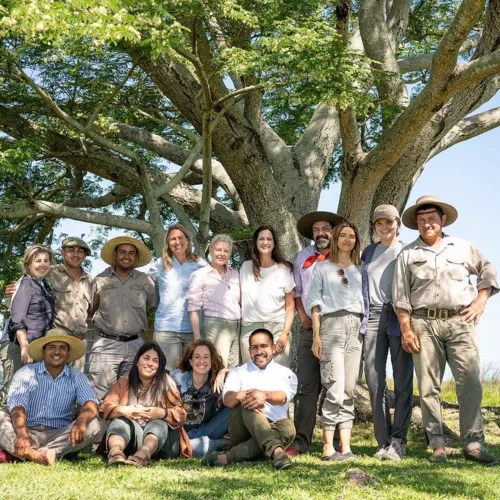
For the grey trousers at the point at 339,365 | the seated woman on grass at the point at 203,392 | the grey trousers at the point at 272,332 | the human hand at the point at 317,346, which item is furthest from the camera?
the grey trousers at the point at 272,332

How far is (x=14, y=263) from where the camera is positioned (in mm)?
13297

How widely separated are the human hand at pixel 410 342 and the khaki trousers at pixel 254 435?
4.03 feet

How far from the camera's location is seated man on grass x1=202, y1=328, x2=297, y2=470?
6281 millimetres

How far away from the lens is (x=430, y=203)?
6.89 m

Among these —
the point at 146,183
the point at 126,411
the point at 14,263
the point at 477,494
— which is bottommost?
the point at 477,494

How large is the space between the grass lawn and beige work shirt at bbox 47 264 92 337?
138cm

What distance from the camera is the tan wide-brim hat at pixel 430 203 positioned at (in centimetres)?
688

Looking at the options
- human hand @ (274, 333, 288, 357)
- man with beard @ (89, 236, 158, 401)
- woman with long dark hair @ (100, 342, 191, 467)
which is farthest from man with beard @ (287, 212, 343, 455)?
man with beard @ (89, 236, 158, 401)

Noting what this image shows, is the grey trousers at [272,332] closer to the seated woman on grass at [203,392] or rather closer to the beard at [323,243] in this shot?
the seated woman on grass at [203,392]

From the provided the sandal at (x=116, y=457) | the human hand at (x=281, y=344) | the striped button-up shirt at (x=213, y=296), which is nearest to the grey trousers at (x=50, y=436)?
the sandal at (x=116, y=457)

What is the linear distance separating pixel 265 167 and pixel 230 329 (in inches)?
197

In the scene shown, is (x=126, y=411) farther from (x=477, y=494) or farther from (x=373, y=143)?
(x=373, y=143)

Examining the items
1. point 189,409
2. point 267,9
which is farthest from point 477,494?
point 267,9

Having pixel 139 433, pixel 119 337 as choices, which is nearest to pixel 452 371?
pixel 139 433
